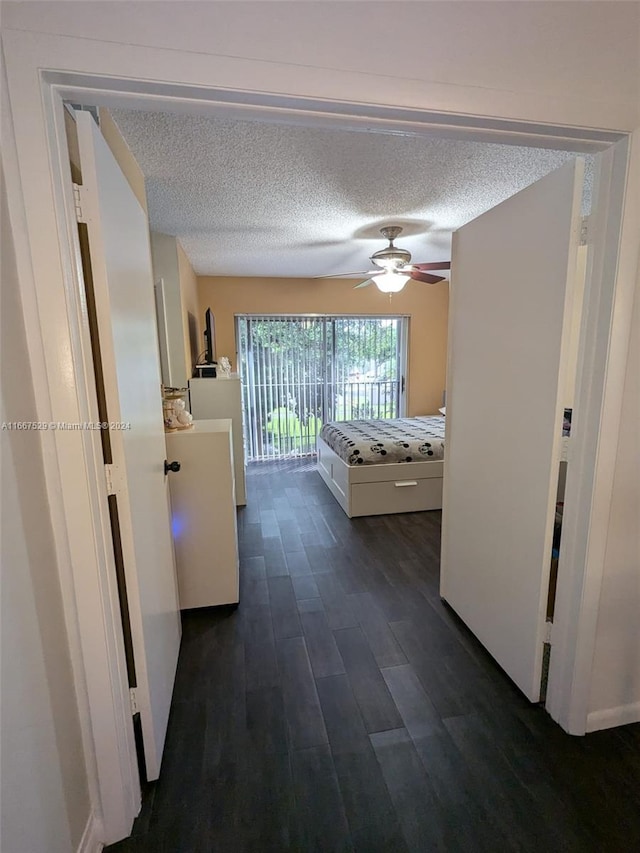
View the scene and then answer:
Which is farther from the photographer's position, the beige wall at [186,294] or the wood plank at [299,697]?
the beige wall at [186,294]

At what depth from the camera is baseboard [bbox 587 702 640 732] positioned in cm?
157

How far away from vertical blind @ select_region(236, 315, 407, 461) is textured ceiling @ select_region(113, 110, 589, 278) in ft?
5.45

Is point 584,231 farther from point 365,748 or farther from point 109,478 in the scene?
point 365,748

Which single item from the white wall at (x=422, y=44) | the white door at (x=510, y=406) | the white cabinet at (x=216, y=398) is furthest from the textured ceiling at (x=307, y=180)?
the white cabinet at (x=216, y=398)

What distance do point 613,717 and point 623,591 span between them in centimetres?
53

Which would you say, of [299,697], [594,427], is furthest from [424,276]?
[299,697]

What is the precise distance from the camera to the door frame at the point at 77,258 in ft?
2.92

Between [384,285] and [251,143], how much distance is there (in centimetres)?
184

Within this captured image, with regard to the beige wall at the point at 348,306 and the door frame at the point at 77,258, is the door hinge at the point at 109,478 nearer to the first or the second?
the door frame at the point at 77,258

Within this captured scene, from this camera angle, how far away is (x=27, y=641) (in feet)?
2.97

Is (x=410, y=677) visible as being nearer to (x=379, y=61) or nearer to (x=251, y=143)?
(x=379, y=61)

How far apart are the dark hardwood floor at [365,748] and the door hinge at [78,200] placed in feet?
5.88

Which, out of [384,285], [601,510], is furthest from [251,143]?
[601,510]

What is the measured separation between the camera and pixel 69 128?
111 centimetres
